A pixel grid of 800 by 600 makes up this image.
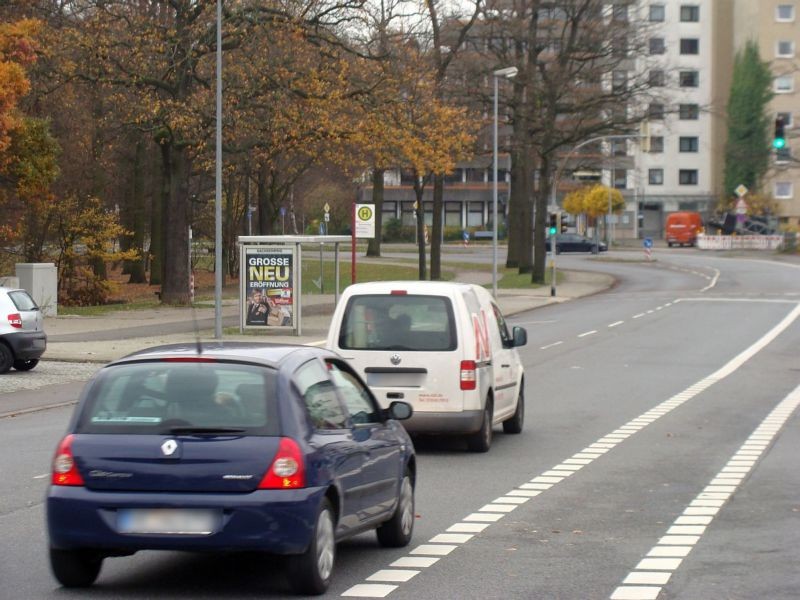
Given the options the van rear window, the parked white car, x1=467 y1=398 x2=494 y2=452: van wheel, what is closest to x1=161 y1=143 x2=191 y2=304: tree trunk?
the parked white car

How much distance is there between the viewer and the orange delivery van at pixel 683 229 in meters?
110

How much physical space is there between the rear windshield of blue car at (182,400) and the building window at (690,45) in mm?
125181

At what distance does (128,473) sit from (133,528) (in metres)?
0.29

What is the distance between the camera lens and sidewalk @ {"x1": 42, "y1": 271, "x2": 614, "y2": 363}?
30.9m

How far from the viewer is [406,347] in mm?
14633

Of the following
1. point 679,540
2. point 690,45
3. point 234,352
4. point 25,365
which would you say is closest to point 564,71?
point 25,365

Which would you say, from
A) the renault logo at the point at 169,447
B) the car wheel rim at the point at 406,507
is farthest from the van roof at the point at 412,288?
the renault logo at the point at 169,447

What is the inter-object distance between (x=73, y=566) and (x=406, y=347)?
699 centimetres

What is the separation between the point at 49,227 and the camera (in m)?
48.5

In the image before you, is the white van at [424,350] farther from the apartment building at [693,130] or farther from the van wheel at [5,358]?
the apartment building at [693,130]

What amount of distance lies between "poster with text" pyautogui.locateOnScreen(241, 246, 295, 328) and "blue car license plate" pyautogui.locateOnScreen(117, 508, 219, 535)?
91.0ft

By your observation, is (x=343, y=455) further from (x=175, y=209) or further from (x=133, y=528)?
(x=175, y=209)

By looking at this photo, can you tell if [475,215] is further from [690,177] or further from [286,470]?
[286,470]

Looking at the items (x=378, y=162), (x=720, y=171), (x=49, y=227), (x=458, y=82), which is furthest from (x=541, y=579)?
(x=720, y=171)
